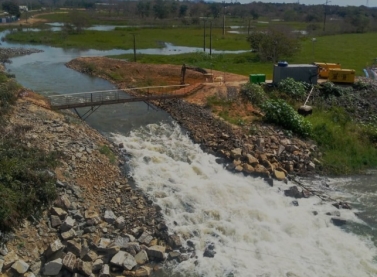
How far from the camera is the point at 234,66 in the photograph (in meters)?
38.5

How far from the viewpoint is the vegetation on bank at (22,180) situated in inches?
467

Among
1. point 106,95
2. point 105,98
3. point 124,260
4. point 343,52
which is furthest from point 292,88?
point 343,52

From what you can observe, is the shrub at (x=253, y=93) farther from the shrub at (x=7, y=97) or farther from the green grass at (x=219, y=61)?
the shrub at (x=7, y=97)

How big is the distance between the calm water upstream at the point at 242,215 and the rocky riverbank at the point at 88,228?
0.70m

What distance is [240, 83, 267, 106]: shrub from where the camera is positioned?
2470 cm

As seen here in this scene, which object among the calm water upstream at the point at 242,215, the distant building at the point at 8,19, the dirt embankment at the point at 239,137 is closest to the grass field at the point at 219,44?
the dirt embankment at the point at 239,137

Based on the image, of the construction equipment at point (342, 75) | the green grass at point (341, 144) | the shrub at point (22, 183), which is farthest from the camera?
the construction equipment at point (342, 75)

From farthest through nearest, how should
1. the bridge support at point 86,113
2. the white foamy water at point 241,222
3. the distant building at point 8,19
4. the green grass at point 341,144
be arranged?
1. the distant building at point 8,19
2. the bridge support at point 86,113
3. the green grass at point 341,144
4. the white foamy water at point 241,222

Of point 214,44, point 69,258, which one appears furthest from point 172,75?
point 214,44

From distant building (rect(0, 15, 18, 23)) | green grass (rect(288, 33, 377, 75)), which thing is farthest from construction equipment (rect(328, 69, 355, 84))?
distant building (rect(0, 15, 18, 23))

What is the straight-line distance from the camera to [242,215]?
1495 centimetres

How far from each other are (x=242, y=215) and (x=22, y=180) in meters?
7.60

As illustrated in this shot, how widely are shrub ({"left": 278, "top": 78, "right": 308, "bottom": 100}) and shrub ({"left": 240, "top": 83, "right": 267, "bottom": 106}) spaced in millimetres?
1516

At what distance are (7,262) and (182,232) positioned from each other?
211 inches
